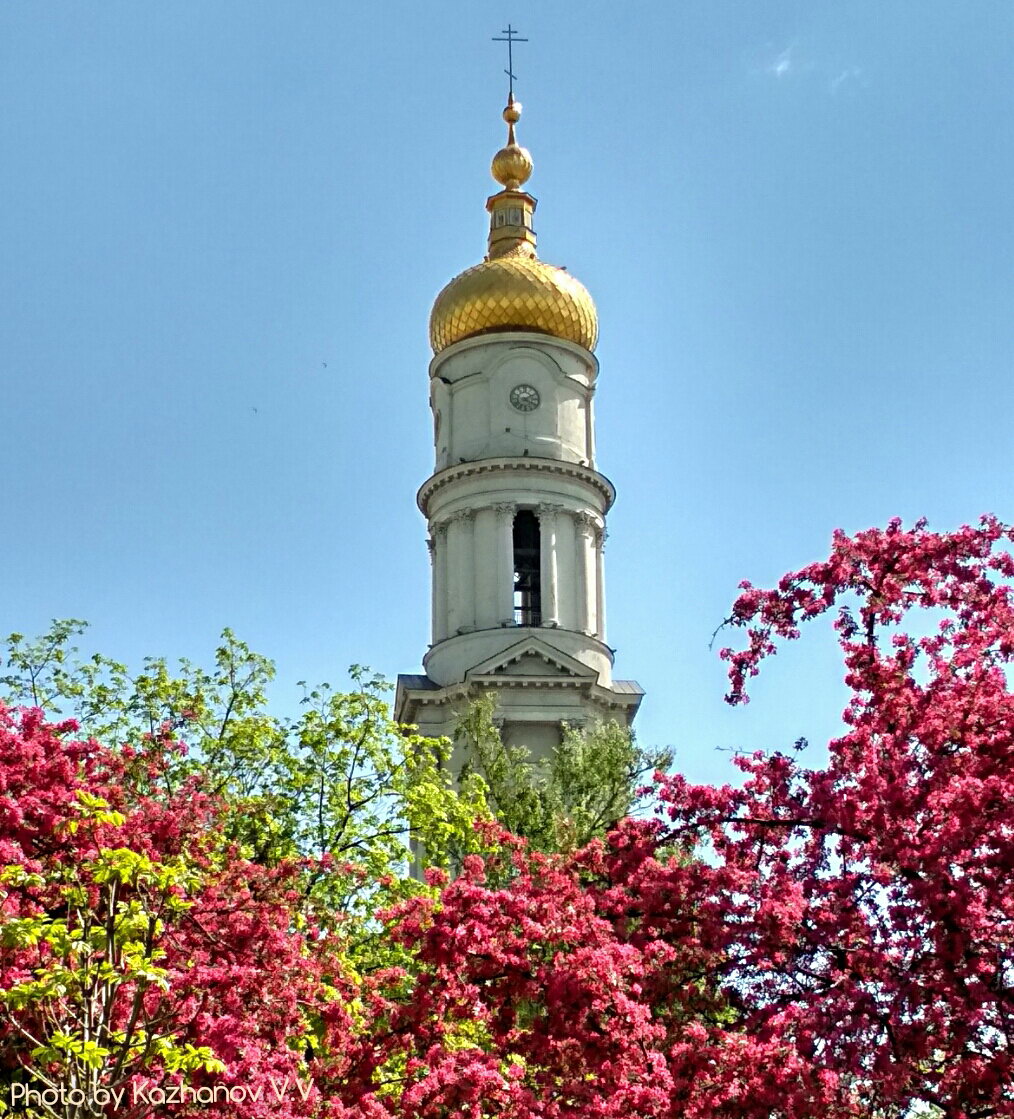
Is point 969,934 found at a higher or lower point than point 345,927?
lower

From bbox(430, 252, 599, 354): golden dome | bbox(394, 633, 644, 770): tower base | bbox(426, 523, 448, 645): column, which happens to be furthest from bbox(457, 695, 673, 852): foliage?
bbox(430, 252, 599, 354): golden dome

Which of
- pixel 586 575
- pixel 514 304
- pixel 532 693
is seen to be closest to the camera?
pixel 532 693

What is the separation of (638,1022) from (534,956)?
1.95m

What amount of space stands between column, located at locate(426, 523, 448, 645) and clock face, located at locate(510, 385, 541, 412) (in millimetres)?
3946

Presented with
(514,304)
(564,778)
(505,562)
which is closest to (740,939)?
(564,778)

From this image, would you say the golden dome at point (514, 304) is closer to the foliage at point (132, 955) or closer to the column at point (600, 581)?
the column at point (600, 581)

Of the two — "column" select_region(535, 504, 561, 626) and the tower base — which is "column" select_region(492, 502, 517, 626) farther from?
the tower base

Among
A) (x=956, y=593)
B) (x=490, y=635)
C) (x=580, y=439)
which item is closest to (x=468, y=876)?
(x=956, y=593)

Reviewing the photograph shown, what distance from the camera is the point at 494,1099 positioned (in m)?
14.2

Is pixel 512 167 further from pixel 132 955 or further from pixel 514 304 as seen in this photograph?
pixel 132 955

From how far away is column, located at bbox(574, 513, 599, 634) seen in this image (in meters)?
46.2

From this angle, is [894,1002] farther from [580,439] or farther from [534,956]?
[580,439]

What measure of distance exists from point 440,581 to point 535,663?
4.62 m

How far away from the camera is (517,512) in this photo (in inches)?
1849
